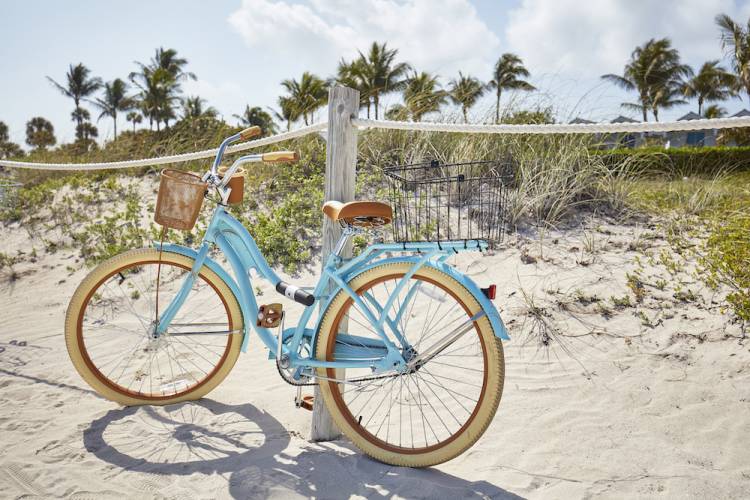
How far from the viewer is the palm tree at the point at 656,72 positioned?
36.0 meters

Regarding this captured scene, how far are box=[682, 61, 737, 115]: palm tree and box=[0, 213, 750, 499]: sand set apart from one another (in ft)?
132

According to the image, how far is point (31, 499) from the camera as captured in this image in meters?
2.16

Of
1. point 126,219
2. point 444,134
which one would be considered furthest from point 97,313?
point 444,134

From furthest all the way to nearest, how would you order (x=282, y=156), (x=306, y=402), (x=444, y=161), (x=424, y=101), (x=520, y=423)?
(x=424, y=101), (x=444, y=161), (x=520, y=423), (x=306, y=402), (x=282, y=156)

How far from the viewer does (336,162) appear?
271cm

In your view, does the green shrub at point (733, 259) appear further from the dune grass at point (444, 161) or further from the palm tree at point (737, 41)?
the palm tree at point (737, 41)

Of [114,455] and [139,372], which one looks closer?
[114,455]

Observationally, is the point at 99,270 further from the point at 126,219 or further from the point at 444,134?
the point at 444,134

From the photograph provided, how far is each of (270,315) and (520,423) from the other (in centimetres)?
147

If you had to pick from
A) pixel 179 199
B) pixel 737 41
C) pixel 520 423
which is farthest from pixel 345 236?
pixel 737 41

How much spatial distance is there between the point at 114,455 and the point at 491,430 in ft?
6.19

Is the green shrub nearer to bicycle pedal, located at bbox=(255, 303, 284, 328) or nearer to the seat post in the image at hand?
the seat post

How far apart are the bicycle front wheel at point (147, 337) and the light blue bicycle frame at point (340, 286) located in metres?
0.11

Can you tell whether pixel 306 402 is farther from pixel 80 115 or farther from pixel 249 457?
pixel 80 115
